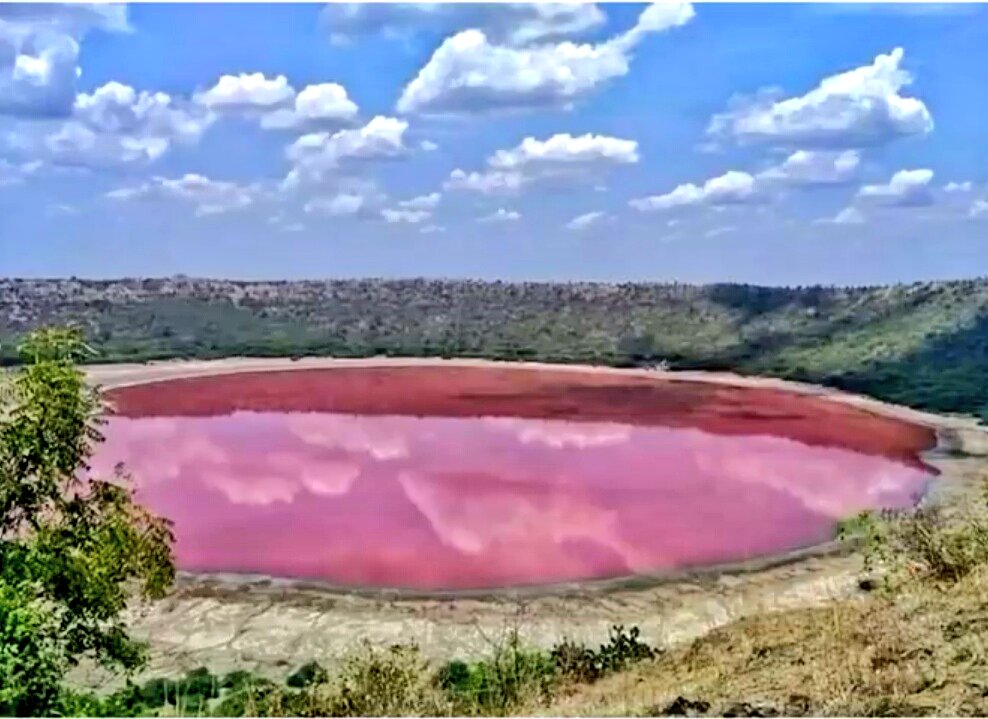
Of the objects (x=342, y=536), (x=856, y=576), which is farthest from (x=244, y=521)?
(x=856, y=576)

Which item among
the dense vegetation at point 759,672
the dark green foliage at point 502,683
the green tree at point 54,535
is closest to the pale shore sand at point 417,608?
the dense vegetation at point 759,672

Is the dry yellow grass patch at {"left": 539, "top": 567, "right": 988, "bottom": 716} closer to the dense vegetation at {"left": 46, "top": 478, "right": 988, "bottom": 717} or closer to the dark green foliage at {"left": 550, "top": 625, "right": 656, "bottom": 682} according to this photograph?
the dense vegetation at {"left": 46, "top": 478, "right": 988, "bottom": 717}

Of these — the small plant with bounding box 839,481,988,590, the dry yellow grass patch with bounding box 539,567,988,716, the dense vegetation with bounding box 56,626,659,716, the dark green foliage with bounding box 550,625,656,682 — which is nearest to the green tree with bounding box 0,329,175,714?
the dense vegetation with bounding box 56,626,659,716

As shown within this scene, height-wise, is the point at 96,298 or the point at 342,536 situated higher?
the point at 96,298

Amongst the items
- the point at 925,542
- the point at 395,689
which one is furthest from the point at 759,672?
the point at 925,542

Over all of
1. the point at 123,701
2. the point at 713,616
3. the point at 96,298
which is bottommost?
the point at 713,616

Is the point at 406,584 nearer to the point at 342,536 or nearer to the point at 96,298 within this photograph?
the point at 342,536

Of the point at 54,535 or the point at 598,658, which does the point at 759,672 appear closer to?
the point at 598,658

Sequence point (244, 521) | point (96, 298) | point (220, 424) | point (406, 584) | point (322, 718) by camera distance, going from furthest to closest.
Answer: point (220, 424), point (406, 584), point (244, 521), point (96, 298), point (322, 718)
